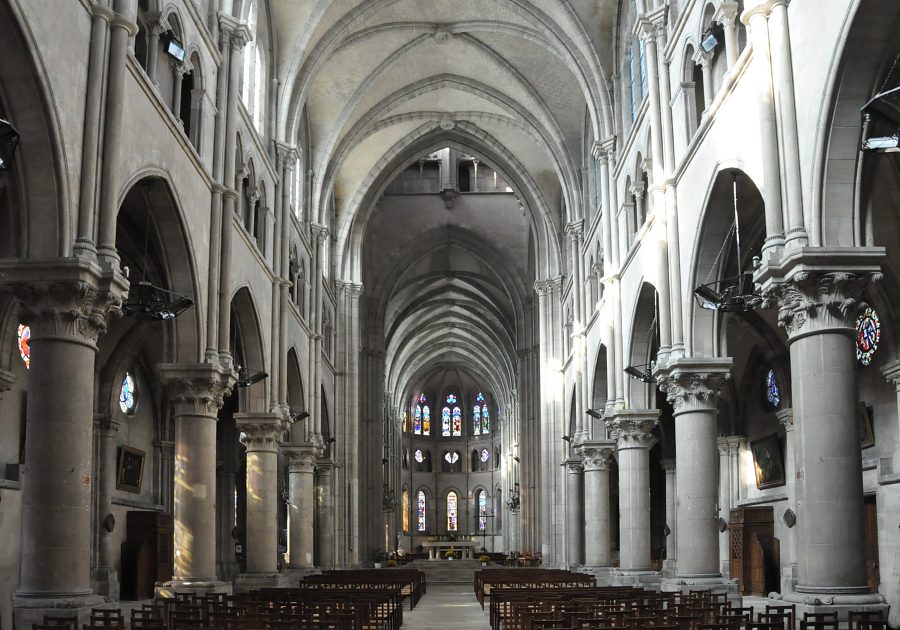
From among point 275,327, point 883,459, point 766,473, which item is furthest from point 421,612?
point 883,459

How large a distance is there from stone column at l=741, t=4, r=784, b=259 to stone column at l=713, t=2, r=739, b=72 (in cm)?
251

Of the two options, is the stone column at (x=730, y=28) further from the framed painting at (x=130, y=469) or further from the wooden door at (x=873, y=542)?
the framed painting at (x=130, y=469)

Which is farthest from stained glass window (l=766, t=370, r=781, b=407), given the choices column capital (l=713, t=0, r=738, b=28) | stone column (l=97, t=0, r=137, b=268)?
stone column (l=97, t=0, r=137, b=268)

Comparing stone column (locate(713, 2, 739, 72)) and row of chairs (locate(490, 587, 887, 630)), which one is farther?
stone column (locate(713, 2, 739, 72))

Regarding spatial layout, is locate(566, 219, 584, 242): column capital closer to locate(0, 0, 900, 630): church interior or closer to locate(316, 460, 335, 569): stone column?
locate(0, 0, 900, 630): church interior

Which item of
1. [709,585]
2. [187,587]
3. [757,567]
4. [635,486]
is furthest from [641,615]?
[757,567]

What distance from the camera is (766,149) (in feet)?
51.1

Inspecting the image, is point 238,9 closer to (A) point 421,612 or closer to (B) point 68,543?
(B) point 68,543

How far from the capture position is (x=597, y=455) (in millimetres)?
35438

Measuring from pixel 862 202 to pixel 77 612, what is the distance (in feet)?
39.9

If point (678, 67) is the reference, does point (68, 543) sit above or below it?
below

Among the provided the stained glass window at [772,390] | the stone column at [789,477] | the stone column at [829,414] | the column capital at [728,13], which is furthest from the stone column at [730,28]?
the stained glass window at [772,390]

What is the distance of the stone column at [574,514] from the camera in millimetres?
41250

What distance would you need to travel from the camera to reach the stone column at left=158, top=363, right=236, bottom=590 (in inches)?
852
